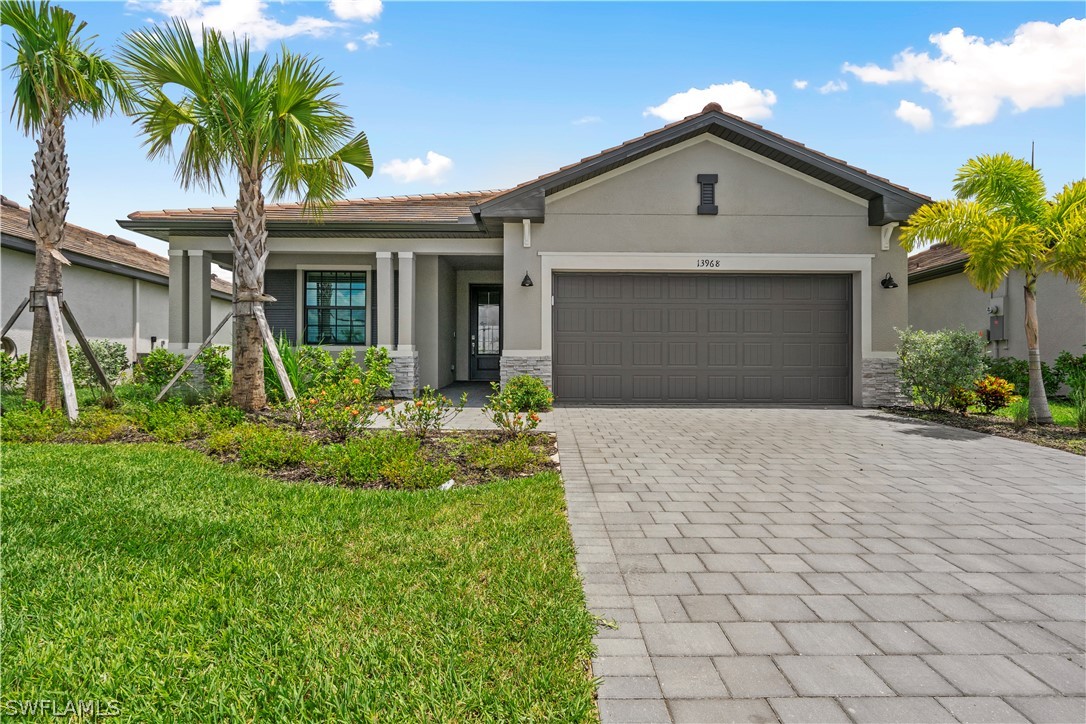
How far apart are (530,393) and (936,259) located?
42.5 ft

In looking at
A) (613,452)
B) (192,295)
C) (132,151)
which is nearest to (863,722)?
(613,452)

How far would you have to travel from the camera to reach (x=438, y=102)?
31.3ft

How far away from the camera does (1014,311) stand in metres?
12.6

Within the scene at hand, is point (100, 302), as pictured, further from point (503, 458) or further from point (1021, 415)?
point (1021, 415)

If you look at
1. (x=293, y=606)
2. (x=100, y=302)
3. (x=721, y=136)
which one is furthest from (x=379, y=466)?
(x=100, y=302)

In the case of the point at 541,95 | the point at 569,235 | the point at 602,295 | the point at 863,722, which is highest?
the point at 541,95

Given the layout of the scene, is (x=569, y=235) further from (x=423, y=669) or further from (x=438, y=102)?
(x=423, y=669)

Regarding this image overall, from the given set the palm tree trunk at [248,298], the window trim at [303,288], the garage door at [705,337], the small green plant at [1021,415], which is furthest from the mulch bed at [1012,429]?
the window trim at [303,288]

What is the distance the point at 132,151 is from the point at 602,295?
811 cm

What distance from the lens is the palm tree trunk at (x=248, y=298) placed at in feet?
25.9

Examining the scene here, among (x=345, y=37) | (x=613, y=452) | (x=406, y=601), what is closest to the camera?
(x=406, y=601)

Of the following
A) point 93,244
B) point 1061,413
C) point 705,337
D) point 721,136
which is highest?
point 721,136

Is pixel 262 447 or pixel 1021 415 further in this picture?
pixel 1021 415

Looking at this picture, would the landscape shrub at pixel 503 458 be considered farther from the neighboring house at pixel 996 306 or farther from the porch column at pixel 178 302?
the neighboring house at pixel 996 306
